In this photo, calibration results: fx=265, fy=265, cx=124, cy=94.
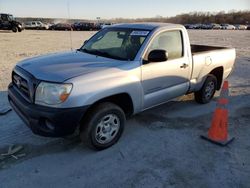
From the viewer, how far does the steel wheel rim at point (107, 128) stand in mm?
3898

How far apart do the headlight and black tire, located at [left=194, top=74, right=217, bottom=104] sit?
357 cm

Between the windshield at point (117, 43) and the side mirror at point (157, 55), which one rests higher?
the windshield at point (117, 43)

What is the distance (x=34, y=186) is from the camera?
317 cm

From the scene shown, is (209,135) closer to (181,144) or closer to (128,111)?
(181,144)

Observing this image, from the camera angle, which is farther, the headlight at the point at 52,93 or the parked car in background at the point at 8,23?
the parked car in background at the point at 8,23

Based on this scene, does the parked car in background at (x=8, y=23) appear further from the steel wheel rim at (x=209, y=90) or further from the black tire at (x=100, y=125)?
the black tire at (x=100, y=125)

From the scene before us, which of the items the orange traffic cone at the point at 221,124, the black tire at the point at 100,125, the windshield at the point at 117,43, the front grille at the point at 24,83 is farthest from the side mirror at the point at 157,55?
the front grille at the point at 24,83

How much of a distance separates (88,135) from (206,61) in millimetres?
3252

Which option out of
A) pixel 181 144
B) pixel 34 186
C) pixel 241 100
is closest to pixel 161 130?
pixel 181 144

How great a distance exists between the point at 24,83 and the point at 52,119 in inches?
35.2

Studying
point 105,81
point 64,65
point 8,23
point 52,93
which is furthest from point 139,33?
point 8,23

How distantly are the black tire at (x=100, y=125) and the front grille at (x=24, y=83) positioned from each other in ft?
2.68

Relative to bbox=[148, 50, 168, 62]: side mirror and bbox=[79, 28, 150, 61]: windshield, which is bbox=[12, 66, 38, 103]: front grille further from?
bbox=[148, 50, 168, 62]: side mirror

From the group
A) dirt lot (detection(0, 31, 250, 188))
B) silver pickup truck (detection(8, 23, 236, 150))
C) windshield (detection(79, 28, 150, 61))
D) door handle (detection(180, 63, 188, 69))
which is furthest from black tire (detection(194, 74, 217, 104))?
windshield (detection(79, 28, 150, 61))
